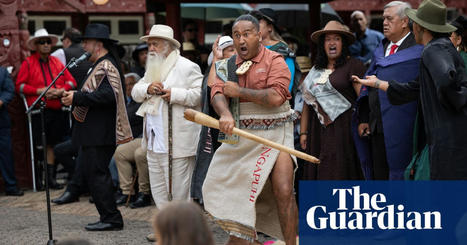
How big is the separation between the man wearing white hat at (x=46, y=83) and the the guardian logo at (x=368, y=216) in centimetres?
484

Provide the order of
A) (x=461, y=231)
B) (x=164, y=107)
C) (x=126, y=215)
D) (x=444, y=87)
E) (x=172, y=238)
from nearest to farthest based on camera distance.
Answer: (x=172, y=238), (x=444, y=87), (x=461, y=231), (x=164, y=107), (x=126, y=215)

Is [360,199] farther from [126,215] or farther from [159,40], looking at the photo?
[126,215]

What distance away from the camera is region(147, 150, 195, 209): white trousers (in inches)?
242

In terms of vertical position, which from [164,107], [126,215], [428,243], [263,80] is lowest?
[126,215]

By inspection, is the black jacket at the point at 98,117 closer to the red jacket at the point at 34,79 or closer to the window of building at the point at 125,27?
the red jacket at the point at 34,79

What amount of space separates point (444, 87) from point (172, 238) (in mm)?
2776

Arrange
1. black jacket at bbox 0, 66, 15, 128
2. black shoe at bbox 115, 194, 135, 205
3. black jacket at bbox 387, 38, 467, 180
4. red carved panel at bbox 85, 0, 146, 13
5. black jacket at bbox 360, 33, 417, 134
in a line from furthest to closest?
red carved panel at bbox 85, 0, 146, 13, black jacket at bbox 0, 66, 15, 128, black shoe at bbox 115, 194, 135, 205, black jacket at bbox 360, 33, 417, 134, black jacket at bbox 387, 38, 467, 180

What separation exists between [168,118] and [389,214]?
7.27 feet

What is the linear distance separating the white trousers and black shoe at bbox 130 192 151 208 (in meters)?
1.89

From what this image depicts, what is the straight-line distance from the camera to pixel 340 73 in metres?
6.29

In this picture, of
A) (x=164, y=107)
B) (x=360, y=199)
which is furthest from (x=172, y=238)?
(x=164, y=107)

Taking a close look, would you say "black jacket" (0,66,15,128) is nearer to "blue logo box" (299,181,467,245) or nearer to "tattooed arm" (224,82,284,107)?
"blue logo box" (299,181,467,245)

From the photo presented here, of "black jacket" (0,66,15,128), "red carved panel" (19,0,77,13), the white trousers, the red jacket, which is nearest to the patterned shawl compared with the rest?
the white trousers

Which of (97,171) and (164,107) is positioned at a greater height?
(164,107)
